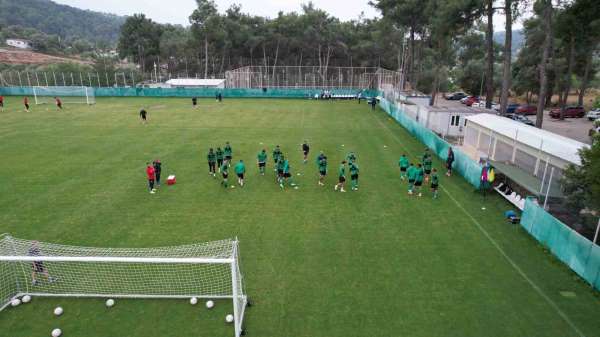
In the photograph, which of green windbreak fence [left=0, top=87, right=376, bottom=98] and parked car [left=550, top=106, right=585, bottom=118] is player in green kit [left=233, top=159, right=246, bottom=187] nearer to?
green windbreak fence [left=0, top=87, right=376, bottom=98]

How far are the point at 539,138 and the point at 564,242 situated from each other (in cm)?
612

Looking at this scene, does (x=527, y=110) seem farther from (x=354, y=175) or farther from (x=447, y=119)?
(x=354, y=175)

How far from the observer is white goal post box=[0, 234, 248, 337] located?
9109 millimetres

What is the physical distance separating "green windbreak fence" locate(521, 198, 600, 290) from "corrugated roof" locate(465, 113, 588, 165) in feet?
7.90

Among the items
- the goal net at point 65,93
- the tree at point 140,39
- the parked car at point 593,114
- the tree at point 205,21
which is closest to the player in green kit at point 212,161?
the goal net at point 65,93

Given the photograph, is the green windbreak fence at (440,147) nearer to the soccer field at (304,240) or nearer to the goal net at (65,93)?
the soccer field at (304,240)

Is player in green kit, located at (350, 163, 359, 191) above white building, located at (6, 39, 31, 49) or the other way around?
the other way around

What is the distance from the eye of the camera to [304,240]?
38.5 feet

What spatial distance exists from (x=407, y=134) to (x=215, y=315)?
2280 centimetres

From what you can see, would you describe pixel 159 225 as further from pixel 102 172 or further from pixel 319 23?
pixel 319 23

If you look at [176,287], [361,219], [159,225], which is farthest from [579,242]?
[159,225]

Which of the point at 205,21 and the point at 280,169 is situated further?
the point at 205,21

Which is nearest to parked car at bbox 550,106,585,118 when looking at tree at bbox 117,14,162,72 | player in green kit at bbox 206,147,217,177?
player in green kit at bbox 206,147,217,177

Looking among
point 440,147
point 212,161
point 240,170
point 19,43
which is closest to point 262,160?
point 240,170
